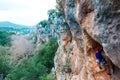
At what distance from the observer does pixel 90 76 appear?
14.5m

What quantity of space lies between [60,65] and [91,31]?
34.4 feet

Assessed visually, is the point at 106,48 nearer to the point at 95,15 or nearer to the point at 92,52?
the point at 95,15

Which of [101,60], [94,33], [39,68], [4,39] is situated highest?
[94,33]

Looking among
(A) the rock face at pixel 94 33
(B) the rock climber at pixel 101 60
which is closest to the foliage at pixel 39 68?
(A) the rock face at pixel 94 33

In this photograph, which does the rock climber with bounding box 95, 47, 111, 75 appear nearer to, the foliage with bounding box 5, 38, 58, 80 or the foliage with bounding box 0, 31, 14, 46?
the foliage with bounding box 5, 38, 58, 80

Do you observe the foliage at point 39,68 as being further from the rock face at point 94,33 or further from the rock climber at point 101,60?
the rock climber at point 101,60

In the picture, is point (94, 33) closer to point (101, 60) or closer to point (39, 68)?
point (101, 60)

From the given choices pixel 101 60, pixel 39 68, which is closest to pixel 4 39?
pixel 39 68

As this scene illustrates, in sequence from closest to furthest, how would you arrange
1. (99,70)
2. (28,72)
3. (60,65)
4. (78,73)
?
(99,70), (78,73), (60,65), (28,72)

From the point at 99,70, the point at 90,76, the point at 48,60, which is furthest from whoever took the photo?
the point at 48,60

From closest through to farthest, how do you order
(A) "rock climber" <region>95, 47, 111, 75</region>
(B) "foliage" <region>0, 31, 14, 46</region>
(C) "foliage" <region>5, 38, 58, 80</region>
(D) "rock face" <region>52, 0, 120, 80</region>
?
(D) "rock face" <region>52, 0, 120, 80</region>
(A) "rock climber" <region>95, 47, 111, 75</region>
(C) "foliage" <region>5, 38, 58, 80</region>
(B) "foliage" <region>0, 31, 14, 46</region>

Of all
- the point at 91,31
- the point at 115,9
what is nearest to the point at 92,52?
the point at 91,31

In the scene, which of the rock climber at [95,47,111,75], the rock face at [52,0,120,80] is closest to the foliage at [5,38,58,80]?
the rock face at [52,0,120,80]

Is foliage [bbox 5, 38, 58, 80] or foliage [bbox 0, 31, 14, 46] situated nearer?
foliage [bbox 5, 38, 58, 80]
